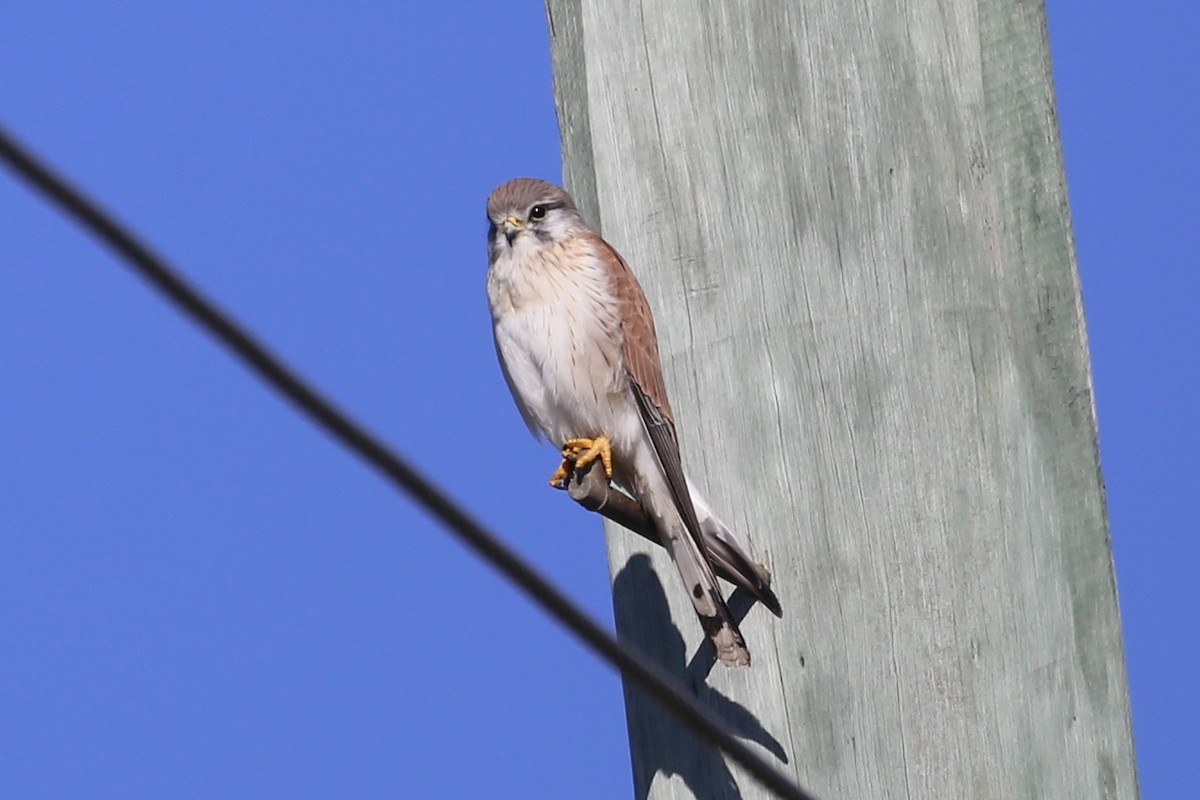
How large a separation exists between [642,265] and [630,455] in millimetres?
353

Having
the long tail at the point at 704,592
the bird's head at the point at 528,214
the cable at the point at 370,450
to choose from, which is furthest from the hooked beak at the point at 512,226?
the cable at the point at 370,450

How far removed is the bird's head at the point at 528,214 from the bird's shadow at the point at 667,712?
0.68m

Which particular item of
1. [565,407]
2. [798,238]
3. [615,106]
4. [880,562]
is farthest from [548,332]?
[880,562]

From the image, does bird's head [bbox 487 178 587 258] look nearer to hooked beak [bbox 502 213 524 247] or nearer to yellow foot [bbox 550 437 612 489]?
hooked beak [bbox 502 213 524 247]

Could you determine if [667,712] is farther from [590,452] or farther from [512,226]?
[512,226]

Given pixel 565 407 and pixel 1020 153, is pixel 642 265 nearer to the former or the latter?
pixel 565 407

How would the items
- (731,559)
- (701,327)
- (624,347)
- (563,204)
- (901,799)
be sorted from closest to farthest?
(901,799), (731,559), (701,327), (624,347), (563,204)

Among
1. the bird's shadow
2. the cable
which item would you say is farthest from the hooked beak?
the cable

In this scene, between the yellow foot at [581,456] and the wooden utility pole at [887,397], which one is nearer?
the wooden utility pole at [887,397]

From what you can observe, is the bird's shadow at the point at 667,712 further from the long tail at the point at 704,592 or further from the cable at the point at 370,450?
the cable at the point at 370,450

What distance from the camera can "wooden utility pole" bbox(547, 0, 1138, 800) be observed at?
231 cm

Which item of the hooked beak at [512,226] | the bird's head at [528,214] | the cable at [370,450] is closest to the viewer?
the cable at [370,450]

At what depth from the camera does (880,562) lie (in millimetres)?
2387

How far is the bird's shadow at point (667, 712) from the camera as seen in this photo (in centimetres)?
255
